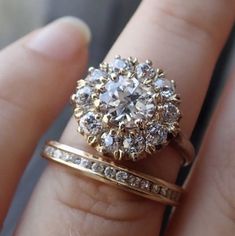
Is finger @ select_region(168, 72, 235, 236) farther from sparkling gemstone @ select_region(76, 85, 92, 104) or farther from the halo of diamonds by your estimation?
sparkling gemstone @ select_region(76, 85, 92, 104)

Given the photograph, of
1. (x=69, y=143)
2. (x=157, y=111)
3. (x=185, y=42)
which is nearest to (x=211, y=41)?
(x=185, y=42)

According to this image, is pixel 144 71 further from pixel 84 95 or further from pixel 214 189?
pixel 214 189

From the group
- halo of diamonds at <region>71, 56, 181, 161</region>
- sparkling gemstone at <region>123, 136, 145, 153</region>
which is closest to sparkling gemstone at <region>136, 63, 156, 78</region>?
halo of diamonds at <region>71, 56, 181, 161</region>

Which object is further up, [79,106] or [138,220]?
[79,106]

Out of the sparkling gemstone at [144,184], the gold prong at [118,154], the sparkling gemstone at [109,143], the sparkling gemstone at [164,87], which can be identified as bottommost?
the sparkling gemstone at [144,184]

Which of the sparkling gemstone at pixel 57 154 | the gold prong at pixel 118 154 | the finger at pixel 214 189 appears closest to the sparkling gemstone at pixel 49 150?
the sparkling gemstone at pixel 57 154

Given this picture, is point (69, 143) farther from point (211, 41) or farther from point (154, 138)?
point (211, 41)

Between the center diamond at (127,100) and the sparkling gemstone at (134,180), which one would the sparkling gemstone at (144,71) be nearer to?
the center diamond at (127,100)
